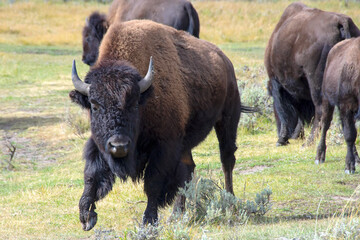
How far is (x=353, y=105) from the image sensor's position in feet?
26.7

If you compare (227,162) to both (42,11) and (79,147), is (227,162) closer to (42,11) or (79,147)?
(79,147)

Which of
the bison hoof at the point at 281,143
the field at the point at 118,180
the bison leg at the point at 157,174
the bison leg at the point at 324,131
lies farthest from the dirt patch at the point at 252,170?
the bison leg at the point at 157,174

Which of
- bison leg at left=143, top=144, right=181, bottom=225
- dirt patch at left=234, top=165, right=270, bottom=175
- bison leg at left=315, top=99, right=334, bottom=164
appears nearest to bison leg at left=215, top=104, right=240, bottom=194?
dirt patch at left=234, top=165, right=270, bottom=175

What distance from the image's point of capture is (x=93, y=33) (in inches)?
556

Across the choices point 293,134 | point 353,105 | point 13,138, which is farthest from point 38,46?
point 353,105

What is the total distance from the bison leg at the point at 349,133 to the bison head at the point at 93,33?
6.80 meters

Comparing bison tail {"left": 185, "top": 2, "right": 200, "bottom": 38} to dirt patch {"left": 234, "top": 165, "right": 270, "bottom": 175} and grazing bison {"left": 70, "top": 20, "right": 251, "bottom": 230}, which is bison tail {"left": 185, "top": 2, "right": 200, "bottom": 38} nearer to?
dirt patch {"left": 234, "top": 165, "right": 270, "bottom": 175}

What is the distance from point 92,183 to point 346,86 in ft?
13.5

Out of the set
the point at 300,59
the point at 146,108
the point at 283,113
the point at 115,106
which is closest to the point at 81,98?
the point at 115,106

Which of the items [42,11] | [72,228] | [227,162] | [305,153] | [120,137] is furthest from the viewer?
[42,11]

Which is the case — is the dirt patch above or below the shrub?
below

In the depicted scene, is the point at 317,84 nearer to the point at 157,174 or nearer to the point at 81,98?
the point at 157,174

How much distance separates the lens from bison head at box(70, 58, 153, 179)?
16.9ft

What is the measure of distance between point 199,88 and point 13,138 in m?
7.02
